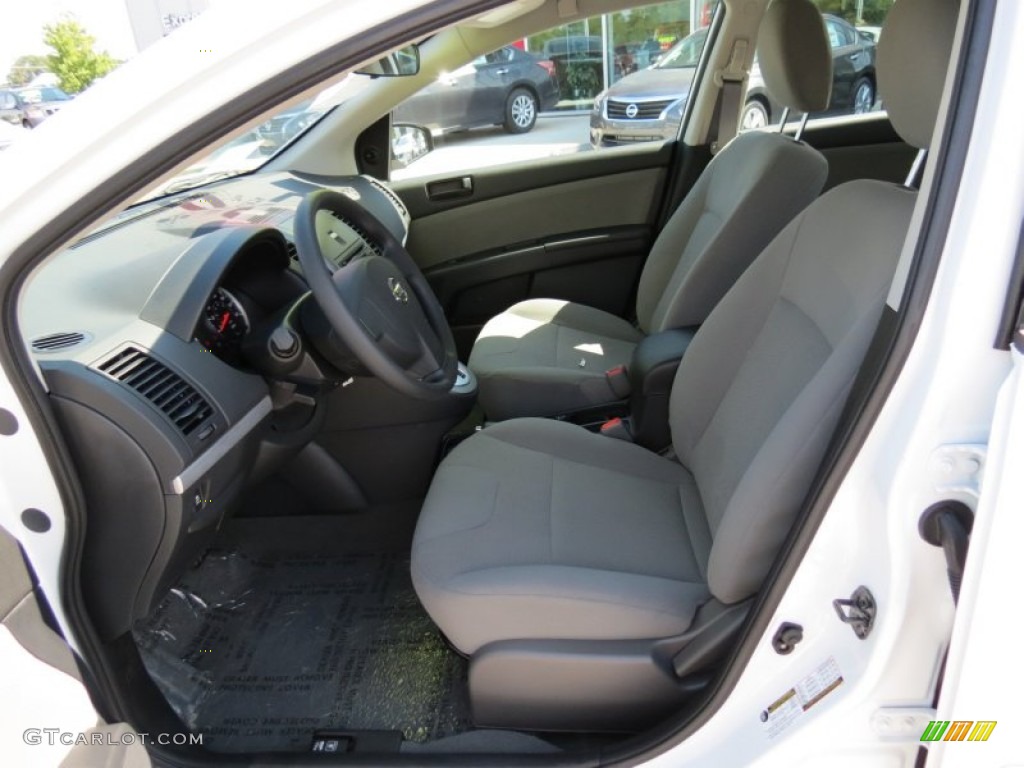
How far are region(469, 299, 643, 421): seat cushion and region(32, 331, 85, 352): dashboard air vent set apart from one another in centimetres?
111

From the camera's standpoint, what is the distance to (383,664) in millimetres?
1585

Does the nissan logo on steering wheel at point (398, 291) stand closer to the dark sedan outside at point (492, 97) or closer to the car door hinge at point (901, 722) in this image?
the car door hinge at point (901, 722)

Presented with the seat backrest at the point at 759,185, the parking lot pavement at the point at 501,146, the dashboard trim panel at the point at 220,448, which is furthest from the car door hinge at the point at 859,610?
the parking lot pavement at the point at 501,146

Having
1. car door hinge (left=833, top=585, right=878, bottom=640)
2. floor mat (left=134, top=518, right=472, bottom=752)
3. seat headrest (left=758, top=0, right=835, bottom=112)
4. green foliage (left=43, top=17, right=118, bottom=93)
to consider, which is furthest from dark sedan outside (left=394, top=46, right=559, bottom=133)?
green foliage (left=43, top=17, right=118, bottom=93)

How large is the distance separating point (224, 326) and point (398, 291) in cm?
32

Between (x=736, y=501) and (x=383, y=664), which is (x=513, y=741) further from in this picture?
(x=736, y=501)

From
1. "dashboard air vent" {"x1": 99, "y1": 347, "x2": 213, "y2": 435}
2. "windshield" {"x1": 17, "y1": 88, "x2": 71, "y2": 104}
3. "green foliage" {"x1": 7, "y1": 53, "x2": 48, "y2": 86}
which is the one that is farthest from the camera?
"green foliage" {"x1": 7, "y1": 53, "x2": 48, "y2": 86}

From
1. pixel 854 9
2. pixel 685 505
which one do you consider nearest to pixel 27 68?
pixel 854 9

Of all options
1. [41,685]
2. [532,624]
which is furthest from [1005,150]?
[41,685]

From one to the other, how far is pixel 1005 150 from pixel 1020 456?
0.28 meters

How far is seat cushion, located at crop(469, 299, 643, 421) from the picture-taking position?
2055mm

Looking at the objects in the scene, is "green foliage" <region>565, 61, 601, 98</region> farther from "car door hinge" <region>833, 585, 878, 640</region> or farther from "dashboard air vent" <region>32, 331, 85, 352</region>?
"car door hinge" <region>833, 585, 878, 640</region>

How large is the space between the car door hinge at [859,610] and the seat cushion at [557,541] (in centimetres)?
Result: 30

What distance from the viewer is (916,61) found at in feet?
3.39
